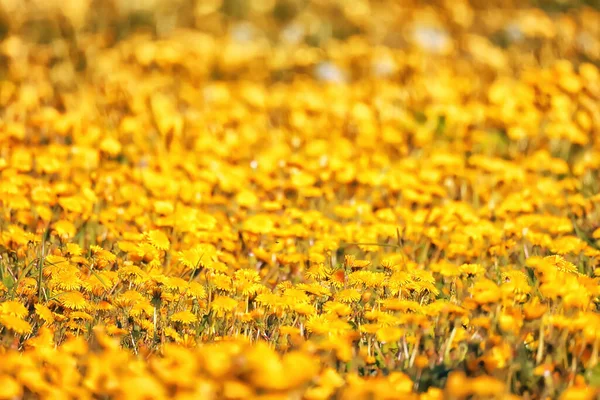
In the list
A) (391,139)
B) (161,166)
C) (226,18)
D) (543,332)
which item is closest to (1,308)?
(543,332)

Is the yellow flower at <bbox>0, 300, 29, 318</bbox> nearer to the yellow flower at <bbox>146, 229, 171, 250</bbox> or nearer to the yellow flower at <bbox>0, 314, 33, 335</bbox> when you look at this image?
the yellow flower at <bbox>0, 314, 33, 335</bbox>

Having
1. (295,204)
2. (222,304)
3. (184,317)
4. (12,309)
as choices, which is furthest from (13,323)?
(295,204)

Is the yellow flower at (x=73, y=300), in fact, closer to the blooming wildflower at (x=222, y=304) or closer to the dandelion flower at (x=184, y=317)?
the dandelion flower at (x=184, y=317)

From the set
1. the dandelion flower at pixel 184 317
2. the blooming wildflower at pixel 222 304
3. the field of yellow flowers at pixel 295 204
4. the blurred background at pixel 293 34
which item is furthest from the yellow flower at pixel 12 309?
the blurred background at pixel 293 34

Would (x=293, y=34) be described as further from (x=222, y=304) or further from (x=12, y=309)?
(x=12, y=309)

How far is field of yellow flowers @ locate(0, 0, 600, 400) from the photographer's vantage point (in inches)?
92.0

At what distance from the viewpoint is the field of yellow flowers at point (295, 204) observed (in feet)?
7.66

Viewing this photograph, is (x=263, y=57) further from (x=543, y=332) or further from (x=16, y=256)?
(x=543, y=332)

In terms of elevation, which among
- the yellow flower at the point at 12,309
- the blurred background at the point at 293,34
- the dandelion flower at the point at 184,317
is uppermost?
the blurred background at the point at 293,34

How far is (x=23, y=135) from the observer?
4320 mm

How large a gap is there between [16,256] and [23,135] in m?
1.28

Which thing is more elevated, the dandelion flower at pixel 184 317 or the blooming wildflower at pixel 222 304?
the blooming wildflower at pixel 222 304

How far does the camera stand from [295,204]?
13.7ft

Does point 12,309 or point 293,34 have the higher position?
point 293,34
